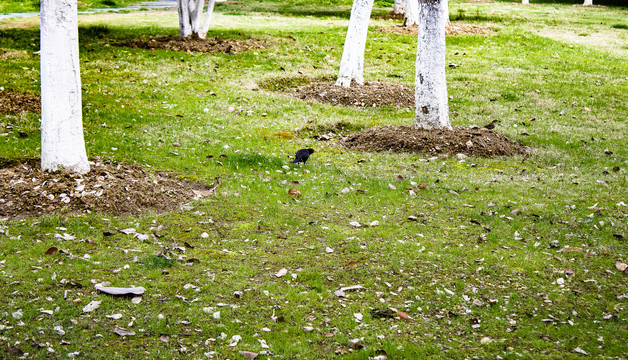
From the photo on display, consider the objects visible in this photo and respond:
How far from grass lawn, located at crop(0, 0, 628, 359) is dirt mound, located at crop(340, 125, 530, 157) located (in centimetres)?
41

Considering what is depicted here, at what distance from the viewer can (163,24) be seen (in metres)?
25.7

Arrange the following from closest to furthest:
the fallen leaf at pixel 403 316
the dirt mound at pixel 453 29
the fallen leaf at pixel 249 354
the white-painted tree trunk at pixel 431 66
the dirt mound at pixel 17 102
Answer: the fallen leaf at pixel 249 354
the fallen leaf at pixel 403 316
the white-painted tree trunk at pixel 431 66
the dirt mound at pixel 17 102
the dirt mound at pixel 453 29

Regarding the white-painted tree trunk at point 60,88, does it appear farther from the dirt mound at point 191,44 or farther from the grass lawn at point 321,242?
the dirt mound at point 191,44

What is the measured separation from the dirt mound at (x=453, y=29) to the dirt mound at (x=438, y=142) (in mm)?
13793

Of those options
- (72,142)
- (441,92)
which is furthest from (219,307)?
(441,92)

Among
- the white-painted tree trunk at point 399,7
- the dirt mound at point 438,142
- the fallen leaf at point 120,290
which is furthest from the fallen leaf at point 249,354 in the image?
Answer: the white-painted tree trunk at point 399,7

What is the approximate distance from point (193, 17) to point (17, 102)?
974cm

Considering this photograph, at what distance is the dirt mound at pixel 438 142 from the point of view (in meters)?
11.1

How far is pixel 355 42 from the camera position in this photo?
15.2 m

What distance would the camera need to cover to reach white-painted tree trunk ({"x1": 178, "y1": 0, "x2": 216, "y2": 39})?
19859 mm

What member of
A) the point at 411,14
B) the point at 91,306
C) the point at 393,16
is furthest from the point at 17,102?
the point at 393,16

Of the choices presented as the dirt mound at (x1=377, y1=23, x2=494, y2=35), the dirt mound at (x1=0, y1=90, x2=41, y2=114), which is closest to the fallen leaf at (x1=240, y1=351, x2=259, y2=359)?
the dirt mound at (x1=0, y1=90, x2=41, y2=114)

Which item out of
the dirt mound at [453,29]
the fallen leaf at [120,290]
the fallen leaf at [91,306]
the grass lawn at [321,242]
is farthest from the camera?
the dirt mound at [453,29]

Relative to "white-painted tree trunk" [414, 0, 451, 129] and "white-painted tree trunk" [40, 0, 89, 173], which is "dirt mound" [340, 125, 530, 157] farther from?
"white-painted tree trunk" [40, 0, 89, 173]
